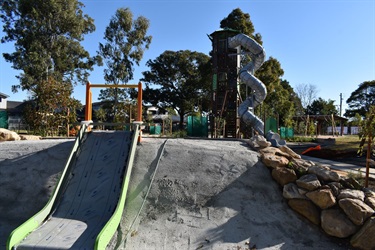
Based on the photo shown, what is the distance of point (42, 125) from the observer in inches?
631

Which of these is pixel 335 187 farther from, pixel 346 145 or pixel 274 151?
pixel 346 145

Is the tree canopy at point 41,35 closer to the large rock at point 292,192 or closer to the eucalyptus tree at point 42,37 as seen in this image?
the eucalyptus tree at point 42,37

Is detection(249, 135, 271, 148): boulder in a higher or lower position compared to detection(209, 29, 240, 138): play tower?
lower

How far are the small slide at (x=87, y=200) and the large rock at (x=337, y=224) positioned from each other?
352 centimetres

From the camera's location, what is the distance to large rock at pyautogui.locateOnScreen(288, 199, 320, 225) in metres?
5.87

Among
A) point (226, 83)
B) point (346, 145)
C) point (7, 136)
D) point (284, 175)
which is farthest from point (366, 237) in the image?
point (226, 83)

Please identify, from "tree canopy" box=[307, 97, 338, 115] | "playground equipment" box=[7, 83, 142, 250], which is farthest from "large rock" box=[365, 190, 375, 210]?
"tree canopy" box=[307, 97, 338, 115]

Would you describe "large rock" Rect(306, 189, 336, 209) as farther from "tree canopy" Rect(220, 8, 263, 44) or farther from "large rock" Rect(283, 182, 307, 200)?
"tree canopy" Rect(220, 8, 263, 44)

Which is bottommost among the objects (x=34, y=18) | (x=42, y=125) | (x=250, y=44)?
(x=42, y=125)

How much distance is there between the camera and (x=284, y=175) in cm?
652

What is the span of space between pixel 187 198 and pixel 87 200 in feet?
6.05

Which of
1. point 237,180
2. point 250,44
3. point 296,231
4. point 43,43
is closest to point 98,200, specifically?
point 237,180

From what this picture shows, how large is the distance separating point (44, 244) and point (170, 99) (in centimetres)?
4150

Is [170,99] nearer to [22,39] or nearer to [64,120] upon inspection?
[22,39]
